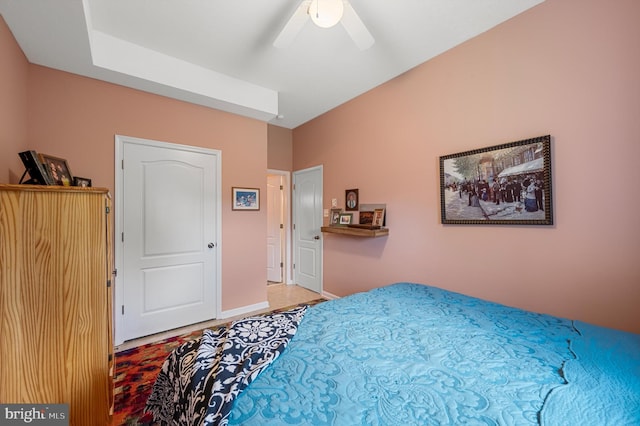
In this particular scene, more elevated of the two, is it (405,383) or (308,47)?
(308,47)

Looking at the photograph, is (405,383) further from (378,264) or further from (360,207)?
(360,207)

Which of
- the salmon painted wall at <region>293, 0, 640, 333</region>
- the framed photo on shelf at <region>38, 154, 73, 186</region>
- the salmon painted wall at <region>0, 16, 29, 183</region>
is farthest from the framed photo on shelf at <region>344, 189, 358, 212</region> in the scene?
the salmon painted wall at <region>0, 16, 29, 183</region>

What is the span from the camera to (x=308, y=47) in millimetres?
2342

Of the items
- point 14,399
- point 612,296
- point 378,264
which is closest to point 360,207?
point 378,264

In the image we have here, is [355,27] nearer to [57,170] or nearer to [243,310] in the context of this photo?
[57,170]

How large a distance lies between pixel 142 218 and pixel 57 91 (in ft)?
4.25

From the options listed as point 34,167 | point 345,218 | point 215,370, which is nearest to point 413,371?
point 215,370

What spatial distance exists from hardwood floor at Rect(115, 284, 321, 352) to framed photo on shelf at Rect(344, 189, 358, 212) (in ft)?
4.86

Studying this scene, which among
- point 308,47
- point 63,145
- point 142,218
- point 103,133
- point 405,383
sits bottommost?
point 405,383

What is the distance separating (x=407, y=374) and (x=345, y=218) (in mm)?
2496

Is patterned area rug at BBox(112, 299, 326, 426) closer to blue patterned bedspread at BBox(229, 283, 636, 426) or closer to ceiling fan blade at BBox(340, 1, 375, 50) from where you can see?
blue patterned bedspread at BBox(229, 283, 636, 426)

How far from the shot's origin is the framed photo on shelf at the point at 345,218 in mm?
3372

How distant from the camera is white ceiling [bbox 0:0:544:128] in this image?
6.08ft

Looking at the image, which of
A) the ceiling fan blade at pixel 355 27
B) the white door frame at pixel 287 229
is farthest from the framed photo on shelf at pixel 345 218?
the ceiling fan blade at pixel 355 27
